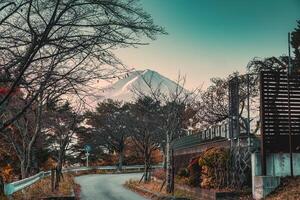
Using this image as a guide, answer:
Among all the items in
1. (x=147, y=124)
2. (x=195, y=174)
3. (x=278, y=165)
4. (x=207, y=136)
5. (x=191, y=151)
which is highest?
(x=147, y=124)

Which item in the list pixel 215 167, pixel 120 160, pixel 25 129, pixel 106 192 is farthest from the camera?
pixel 120 160

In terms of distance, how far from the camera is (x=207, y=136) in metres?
28.2

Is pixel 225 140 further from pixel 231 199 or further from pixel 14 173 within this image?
pixel 14 173

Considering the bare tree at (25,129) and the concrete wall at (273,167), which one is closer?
the concrete wall at (273,167)

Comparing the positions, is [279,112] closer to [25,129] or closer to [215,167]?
[215,167]

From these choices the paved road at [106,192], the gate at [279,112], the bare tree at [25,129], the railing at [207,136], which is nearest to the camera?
the gate at [279,112]

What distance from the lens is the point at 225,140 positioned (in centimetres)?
2289

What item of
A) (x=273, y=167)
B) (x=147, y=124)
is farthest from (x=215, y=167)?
(x=147, y=124)

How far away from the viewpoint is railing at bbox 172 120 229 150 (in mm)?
24625

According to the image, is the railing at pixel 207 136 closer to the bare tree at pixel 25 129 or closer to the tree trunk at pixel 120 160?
the bare tree at pixel 25 129

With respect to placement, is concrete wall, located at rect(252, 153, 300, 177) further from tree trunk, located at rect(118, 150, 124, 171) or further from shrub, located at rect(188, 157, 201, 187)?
tree trunk, located at rect(118, 150, 124, 171)

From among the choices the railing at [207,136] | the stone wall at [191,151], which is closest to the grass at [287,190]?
the stone wall at [191,151]

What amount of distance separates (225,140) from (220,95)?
2104 centimetres

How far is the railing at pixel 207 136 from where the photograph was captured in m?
24.6
